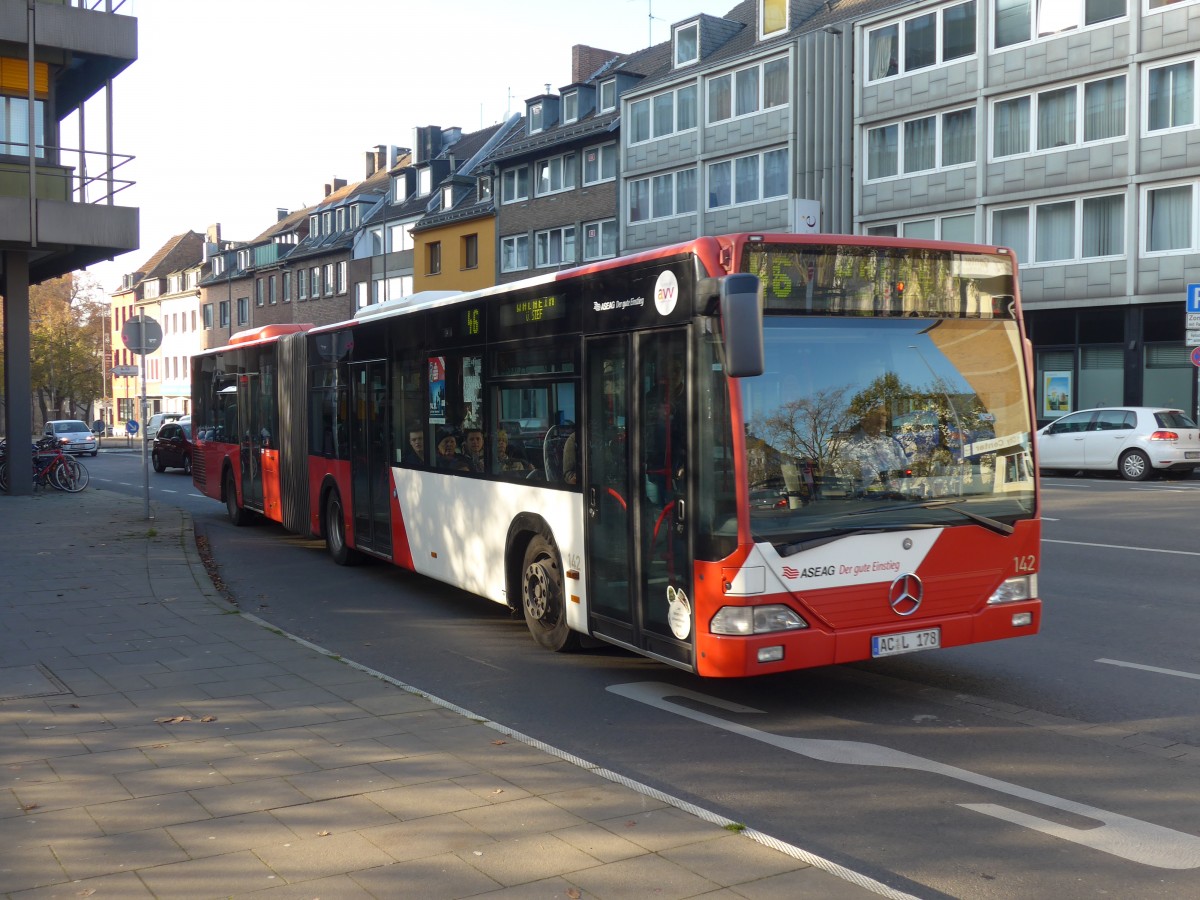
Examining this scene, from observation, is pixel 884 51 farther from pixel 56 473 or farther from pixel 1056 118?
pixel 56 473

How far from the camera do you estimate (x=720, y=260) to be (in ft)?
21.6

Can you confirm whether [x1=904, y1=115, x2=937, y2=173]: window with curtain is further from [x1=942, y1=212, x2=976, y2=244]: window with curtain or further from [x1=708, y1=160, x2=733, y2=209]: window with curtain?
[x1=708, y1=160, x2=733, y2=209]: window with curtain

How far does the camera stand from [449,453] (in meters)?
10.4

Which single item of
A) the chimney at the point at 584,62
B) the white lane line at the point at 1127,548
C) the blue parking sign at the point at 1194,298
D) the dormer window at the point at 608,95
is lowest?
the white lane line at the point at 1127,548

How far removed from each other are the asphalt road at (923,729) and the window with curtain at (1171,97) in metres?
22.8

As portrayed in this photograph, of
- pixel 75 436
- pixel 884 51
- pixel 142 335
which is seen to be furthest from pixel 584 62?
pixel 142 335

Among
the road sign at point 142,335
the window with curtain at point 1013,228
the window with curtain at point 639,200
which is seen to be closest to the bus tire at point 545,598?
the road sign at point 142,335

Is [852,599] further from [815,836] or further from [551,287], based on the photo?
[551,287]

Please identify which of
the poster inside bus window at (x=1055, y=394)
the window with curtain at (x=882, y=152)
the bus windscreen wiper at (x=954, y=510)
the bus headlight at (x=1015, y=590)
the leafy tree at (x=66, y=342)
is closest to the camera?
the bus windscreen wiper at (x=954, y=510)

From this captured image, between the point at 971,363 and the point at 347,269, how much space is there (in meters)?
63.4

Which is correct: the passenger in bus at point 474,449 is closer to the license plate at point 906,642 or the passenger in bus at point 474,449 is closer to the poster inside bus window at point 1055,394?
the license plate at point 906,642

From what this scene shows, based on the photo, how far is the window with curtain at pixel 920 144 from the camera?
1430 inches

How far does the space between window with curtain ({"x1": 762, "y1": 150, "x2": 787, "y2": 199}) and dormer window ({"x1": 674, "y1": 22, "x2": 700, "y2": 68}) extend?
6.16 metres

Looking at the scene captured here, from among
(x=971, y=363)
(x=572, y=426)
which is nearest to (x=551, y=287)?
(x=572, y=426)
